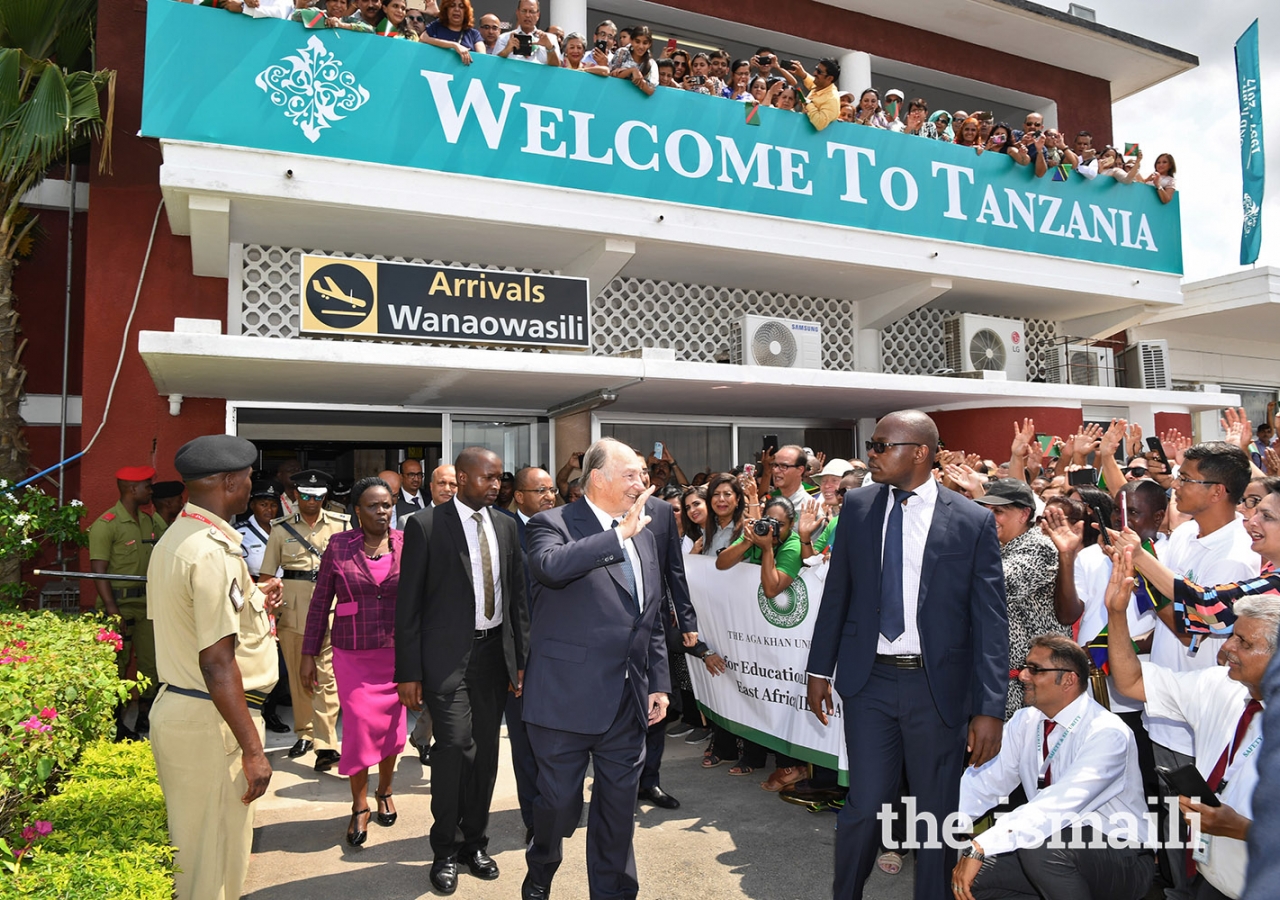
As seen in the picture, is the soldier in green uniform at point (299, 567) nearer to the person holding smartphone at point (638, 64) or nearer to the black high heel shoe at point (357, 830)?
the black high heel shoe at point (357, 830)

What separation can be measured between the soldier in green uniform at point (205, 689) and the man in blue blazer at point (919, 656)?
2.33m

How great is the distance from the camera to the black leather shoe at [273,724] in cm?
702

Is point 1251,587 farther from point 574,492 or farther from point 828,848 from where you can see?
point 574,492

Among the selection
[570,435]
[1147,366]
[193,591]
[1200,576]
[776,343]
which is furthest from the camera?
[1147,366]

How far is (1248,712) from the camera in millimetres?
2990

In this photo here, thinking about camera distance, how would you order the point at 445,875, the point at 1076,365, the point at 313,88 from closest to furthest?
the point at 445,875, the point at 313,88, the point at 1076,365

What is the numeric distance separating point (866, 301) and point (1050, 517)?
27.1 feet

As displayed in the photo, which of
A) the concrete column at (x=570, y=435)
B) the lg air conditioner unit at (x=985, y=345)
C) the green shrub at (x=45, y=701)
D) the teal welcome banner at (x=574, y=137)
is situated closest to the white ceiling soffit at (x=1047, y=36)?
the teal welcome banner at (x=574, y=137)

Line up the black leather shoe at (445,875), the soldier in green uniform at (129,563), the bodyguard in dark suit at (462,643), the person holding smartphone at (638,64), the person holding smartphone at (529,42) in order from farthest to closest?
the person holding smartphone at (638,64), the person holding smartphone at (529,42), the soldier in green uniform at (129,563), the bodyguard in dark suit at (462,643), the black leather shoe at (445,875)

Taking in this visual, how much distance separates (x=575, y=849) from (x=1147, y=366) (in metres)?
13.0

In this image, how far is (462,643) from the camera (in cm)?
423

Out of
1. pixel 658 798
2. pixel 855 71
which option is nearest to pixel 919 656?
pixel 658 798

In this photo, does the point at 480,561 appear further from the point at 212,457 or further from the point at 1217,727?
the point at 1217,727

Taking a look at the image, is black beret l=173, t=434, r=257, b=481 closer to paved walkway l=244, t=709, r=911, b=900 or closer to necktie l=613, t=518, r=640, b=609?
necktie l=613, t=518, r=640, b=609
